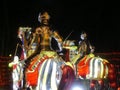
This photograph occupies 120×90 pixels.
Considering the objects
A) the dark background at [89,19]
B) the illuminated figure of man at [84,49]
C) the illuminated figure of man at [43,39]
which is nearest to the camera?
the illuminated figure of man at [43,39]

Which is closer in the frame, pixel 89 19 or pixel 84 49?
pixel 84 49

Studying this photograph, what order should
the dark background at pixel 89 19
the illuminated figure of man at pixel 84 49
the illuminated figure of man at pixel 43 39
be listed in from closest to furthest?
1. the illuminated figure of man at pixel 43 39
2. the illuminated figure of man at pixel 84 49
3. the dark background at pixel 89 19

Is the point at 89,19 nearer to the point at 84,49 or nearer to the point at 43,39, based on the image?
the point at 84,49

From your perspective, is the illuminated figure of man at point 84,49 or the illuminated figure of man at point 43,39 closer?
the illuminated figure of man at point 43,39

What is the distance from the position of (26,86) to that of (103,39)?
18.8ft

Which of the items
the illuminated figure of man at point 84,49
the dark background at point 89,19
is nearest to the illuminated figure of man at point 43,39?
the illuminated figure of man at point 84,49

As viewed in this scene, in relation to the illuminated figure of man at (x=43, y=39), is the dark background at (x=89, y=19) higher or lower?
higher

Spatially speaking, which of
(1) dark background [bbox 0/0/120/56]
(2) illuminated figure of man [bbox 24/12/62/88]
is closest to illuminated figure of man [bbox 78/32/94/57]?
(1) dark background [bbox 0/0/120/56]

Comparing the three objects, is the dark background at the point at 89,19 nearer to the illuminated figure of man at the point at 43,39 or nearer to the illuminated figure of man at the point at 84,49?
the illuminated figure of man at the point at 84,49

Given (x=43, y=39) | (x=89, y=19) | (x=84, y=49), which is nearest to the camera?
(x=43, y=39)

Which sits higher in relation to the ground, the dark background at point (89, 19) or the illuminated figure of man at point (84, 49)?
the dark background at point (89, 19)

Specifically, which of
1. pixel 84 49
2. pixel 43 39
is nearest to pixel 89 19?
pixel 84 49

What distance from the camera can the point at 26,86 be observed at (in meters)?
6.73

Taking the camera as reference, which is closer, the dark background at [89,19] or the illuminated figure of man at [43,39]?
the illuminated figure of man at [43,39]
